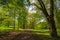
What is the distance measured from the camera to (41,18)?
27141mm

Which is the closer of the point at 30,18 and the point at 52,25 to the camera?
the point at 52,25

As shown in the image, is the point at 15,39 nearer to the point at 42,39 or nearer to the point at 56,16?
the point at 42,39

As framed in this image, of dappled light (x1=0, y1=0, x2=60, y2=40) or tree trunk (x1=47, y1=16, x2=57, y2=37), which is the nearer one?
tree trunk (x1=47, y1=16, x2=57, y2=37)

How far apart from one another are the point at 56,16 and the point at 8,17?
28.2ft

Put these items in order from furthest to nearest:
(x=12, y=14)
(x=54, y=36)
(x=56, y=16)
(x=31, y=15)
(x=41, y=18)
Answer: (x=31, y=15) → (x=41, y=18) → (x=12, y=14) → (x=56, y=16) → (x=54, y=36)

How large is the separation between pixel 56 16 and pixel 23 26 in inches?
608

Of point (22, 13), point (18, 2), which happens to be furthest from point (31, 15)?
point (18, 2)

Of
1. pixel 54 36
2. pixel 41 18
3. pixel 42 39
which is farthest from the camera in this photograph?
pixel 41 18

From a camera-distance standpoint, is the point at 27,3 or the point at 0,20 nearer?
the point at 27,3

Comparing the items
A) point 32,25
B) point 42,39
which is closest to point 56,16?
point 42,39

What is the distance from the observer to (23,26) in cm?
3397

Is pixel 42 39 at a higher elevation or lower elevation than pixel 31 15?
lower

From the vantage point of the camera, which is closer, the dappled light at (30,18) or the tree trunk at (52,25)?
the tree trunk at (52,25)

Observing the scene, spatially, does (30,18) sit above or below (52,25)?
above
